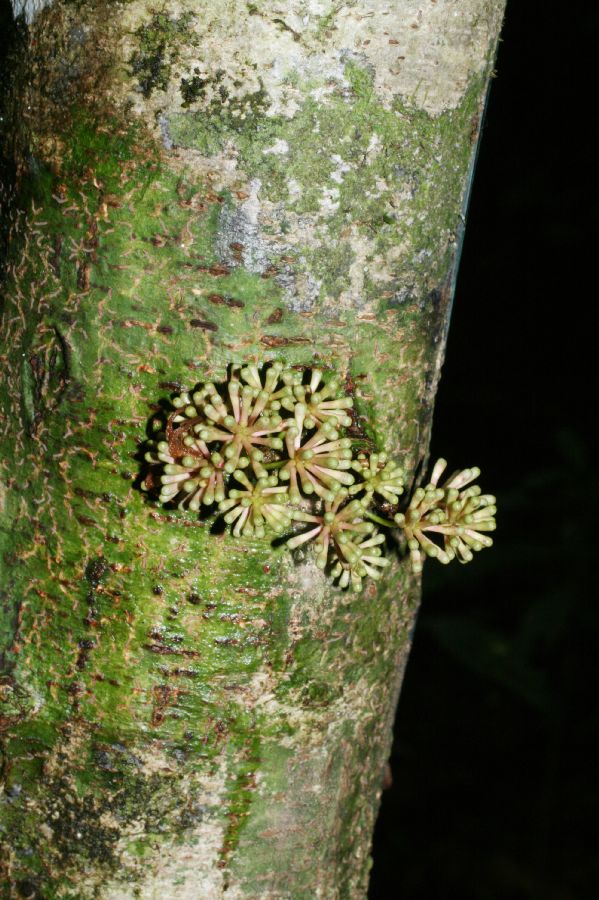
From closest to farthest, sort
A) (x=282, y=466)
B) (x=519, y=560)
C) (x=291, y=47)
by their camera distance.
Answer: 1. (x=291, y=47)
2. (x=282, y=466)
3. (x=519, y=560)

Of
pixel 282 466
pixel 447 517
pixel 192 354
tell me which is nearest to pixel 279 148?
pixel 192 354

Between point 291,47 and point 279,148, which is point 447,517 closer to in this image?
point 279,148

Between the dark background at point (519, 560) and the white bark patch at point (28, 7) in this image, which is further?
the dark background at point (519, 560)

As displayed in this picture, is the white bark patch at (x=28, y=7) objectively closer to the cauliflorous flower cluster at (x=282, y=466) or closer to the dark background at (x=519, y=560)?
the cauliflorous flower cluster at (x=282, y=466)

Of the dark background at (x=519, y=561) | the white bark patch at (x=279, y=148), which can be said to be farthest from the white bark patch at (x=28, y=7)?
the dark background at (x=519, y=561)

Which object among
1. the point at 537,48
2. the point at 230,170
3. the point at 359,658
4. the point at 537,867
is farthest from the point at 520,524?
the point at 230,170

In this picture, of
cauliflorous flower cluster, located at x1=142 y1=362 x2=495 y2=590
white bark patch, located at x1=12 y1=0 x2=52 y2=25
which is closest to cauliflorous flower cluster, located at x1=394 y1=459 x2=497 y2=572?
cauliflorous flower cluster, located at x1=142 y1=362 x2=495 y2=590
